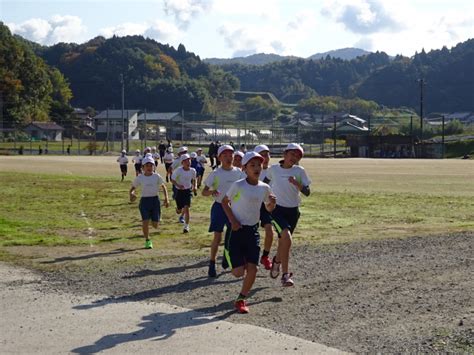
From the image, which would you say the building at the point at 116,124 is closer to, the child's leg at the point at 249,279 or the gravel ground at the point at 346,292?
the gravel ground at the point at 346,292

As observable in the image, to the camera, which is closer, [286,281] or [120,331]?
[120,331]

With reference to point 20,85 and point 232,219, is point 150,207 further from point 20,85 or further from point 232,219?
point 20,85

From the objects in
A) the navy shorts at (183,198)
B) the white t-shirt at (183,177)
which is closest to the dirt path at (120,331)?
the white t-shirt at (183,177)

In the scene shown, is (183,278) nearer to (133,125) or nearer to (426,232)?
(426,232)

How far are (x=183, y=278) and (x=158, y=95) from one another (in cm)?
13896

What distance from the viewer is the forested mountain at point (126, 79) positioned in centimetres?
14662

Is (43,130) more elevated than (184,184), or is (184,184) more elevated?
(43,130)

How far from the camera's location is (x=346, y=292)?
8523mm

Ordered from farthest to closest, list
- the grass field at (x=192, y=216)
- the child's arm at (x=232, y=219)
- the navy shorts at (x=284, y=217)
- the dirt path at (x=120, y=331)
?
the grass field at (x=192, y=216)
the navy shorts at (x=284, y=217)
the child's arm at (x=232, y=219)
the dirt path at (x=120, y=331)

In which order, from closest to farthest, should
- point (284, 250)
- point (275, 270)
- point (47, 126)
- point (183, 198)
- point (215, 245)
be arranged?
point (284, 250)
point (275, 270)
point (215, 245)
point (183, 198)
point (47, 126)

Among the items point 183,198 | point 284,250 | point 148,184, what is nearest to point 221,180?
point 284,250

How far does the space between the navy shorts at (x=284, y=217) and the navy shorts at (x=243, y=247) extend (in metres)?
1.36

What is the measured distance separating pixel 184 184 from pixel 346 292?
261 inches

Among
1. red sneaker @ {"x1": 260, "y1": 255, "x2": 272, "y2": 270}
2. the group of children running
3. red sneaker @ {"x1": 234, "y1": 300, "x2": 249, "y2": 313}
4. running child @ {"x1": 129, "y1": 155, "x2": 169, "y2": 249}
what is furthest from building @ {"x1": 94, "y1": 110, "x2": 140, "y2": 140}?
red sneaker @ {"x1": 234, "y1": 300, "x2": 249, "y2": 313}
